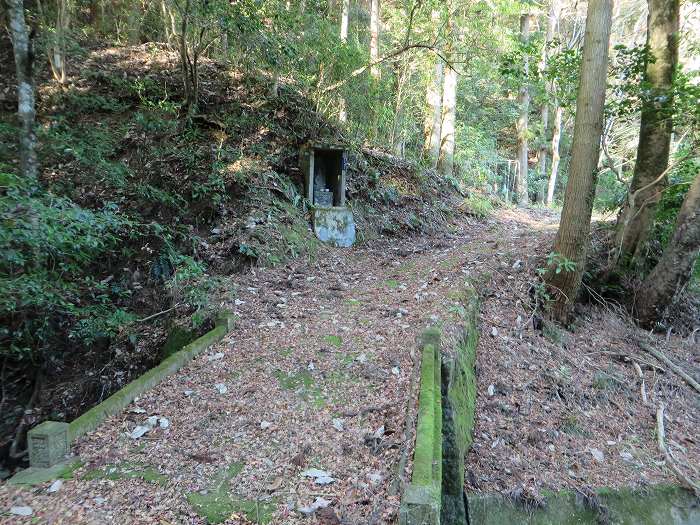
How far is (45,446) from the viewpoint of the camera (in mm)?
3492

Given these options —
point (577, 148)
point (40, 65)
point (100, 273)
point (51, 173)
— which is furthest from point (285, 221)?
point (40, 65)

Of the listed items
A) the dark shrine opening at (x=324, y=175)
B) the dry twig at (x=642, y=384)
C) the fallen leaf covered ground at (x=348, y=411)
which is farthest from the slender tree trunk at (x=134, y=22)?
the dry twig at (x=642, y=384)

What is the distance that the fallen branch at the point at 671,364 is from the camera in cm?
689

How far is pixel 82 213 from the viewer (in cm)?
471

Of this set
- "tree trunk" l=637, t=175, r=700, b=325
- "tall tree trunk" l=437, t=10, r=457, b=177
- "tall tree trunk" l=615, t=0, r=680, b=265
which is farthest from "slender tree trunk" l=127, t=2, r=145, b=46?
"tree trunk" l=637, t=175, r=700, b=325

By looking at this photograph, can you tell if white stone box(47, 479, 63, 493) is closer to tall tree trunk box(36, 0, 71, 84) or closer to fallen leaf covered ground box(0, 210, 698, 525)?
fallen leaf covered ground box(0, 210, 698, 525)

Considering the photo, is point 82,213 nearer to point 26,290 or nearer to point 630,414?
point 26,290

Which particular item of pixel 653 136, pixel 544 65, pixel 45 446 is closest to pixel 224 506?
pixel 45 446

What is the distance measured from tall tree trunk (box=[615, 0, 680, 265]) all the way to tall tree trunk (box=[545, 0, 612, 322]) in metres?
1.80

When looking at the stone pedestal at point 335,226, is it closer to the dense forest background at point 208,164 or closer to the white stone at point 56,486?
the dense forest background at point 208,164

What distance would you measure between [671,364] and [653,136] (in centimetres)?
401

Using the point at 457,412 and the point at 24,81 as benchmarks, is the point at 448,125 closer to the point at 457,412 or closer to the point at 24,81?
the point at 24,81

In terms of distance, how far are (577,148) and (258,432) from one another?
19.9 ft

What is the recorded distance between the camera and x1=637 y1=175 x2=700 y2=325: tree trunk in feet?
24.9
